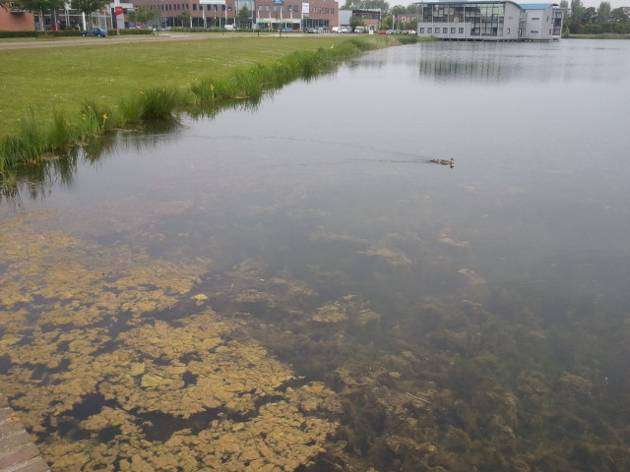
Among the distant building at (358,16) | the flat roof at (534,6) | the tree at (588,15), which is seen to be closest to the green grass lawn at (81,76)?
the flat roof at (534,6)

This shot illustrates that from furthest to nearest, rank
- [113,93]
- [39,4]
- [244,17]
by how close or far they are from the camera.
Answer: [244,17]
[39,4]
[113,93]

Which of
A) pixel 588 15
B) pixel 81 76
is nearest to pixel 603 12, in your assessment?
pixel 588 15

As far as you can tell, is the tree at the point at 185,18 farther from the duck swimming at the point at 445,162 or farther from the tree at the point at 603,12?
the duck swimming at the point at 445,162

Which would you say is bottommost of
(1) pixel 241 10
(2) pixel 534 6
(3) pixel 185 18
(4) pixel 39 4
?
(4) pixel 39 4

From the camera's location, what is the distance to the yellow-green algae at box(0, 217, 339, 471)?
2824 millimetres

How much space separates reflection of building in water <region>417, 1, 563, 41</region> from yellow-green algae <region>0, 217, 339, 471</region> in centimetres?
8596

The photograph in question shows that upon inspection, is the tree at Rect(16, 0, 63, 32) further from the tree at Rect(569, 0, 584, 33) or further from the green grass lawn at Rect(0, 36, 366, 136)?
the tree at Rect(569, 0, 584, 33)

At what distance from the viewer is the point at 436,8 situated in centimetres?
8481

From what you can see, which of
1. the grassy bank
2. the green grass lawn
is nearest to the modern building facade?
the green grass lawn

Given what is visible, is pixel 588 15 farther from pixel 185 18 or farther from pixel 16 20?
pixel 16 20

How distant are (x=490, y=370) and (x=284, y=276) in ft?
5.76

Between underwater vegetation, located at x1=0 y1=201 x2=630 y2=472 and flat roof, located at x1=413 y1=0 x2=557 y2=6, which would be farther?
flat roof, located at x1=413 y1=0 x2=557 y2=6

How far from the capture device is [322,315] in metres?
4.09

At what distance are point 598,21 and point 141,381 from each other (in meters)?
131
